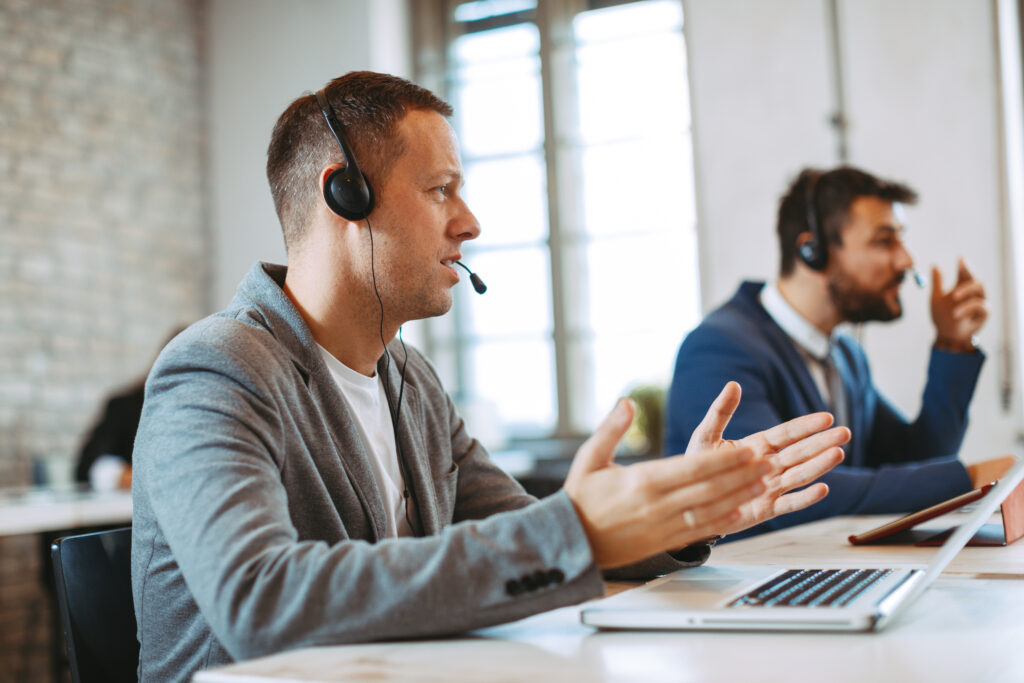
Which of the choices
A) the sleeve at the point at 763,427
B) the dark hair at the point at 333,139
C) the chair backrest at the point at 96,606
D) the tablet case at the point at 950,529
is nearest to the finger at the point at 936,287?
the sleeve at the point at 763,427

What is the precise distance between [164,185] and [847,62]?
3.51 metres

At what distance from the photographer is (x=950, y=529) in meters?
1.39

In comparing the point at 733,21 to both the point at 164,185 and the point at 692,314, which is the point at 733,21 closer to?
the point at 692,314

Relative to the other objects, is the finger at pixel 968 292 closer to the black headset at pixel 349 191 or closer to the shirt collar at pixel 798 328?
the shirt collar at pixel 798 328

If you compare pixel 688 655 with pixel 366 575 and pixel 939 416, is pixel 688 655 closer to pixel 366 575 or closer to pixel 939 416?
pixel 366 575

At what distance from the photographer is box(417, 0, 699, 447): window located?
505 centimetres

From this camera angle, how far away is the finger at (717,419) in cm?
108

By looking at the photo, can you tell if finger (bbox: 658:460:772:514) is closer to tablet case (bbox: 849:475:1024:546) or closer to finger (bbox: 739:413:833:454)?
finger (bbox: 739:413:833:454)

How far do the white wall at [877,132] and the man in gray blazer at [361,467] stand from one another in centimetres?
294

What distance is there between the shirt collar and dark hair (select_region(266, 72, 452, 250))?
145cm

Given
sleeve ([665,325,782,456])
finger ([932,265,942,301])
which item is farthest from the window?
sleeve ([665,325,782,456])

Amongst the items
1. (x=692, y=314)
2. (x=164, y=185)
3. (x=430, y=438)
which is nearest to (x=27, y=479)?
(x=164, y=185)

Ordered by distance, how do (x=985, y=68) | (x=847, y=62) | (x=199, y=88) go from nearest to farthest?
1. (x=985, y=68)
2. (x=847, y=62)
3. (x=199, y=88)

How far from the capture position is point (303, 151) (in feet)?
4.47
